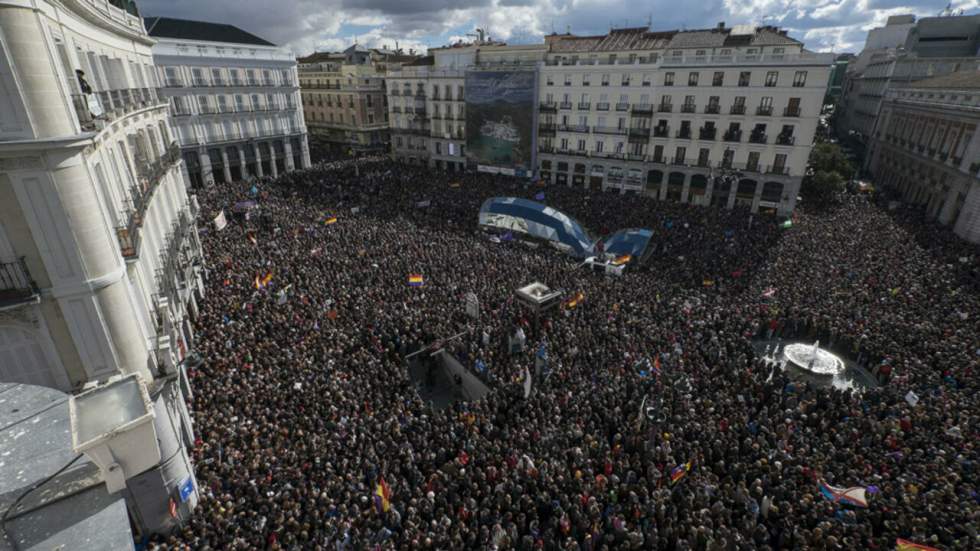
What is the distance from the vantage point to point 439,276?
2612 centimetres

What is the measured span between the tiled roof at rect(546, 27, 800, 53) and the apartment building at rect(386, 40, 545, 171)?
3.91 meters

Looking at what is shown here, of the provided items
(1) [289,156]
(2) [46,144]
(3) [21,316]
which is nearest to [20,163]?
(2) [46,144]

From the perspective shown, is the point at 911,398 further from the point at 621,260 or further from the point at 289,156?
the point at 289,156

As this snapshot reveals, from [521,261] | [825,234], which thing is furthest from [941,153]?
[521,261]

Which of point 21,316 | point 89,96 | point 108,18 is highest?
point 108,18

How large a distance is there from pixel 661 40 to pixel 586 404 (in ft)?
147

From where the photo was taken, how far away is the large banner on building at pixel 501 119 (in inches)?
1975

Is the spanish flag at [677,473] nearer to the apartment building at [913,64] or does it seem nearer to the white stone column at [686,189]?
the white stone column at [686,189]

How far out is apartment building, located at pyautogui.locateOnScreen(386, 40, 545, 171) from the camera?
54.3 metres

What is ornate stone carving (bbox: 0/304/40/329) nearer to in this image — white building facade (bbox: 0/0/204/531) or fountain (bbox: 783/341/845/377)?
white building facade (bbox: 0/0/204/531)

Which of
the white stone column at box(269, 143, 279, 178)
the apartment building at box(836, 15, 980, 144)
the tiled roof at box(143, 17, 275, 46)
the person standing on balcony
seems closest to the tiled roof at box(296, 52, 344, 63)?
the tiled roof at box(143, 17, 275, 46)

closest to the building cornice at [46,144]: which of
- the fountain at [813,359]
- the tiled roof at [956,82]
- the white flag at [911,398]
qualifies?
the white flag at [911,398]

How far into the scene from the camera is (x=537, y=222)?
33.9 meters

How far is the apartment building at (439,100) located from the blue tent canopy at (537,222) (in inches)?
895
